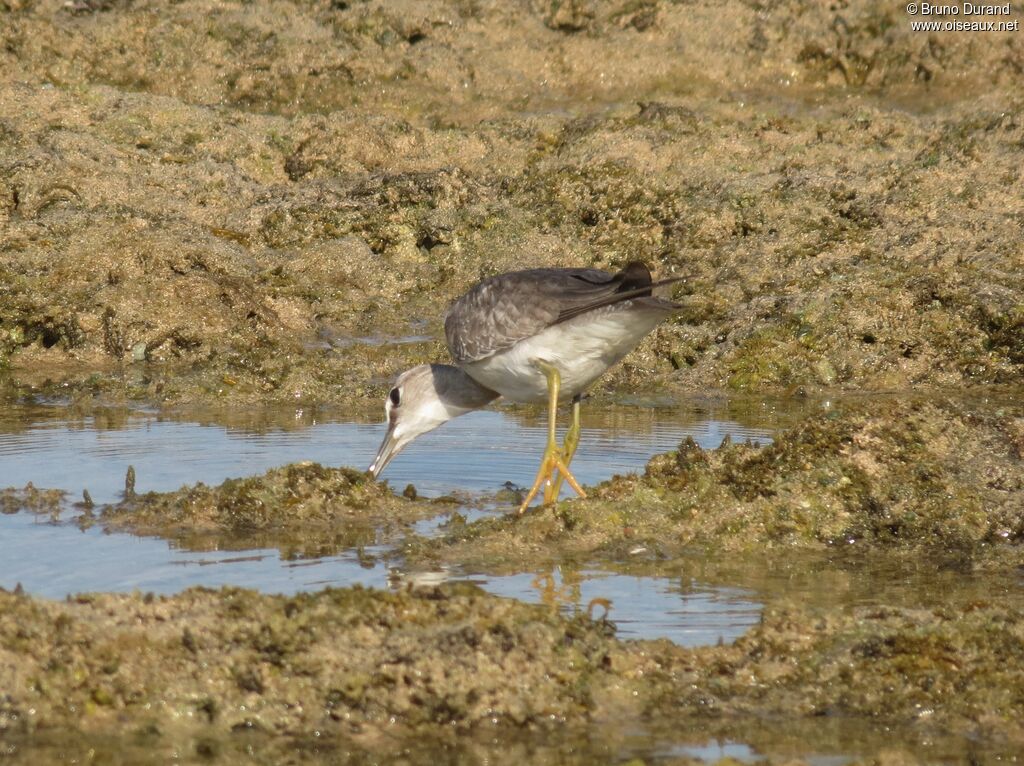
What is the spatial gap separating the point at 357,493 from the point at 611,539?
1268mm

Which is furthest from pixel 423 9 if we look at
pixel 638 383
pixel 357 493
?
pixel 357 493

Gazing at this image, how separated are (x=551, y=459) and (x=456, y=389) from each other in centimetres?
109

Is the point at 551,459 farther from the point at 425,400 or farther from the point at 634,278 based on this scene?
the point at 425,400

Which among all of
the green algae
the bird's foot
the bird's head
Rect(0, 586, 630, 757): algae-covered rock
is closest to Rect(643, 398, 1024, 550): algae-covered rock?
the bird's foot

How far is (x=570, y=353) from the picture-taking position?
23.5ft

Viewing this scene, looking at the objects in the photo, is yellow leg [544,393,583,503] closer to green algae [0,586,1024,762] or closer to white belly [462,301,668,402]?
white belly [462,301,668,402]

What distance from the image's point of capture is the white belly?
22.3 ft

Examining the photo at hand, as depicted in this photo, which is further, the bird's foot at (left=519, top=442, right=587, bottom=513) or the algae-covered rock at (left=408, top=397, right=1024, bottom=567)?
the bird's foot at (left=519, top=442, right=587, bottom=513)

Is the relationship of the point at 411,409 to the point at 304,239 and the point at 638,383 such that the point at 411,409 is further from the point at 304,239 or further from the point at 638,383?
the point at 304,239

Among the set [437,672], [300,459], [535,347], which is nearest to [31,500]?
[300,459]

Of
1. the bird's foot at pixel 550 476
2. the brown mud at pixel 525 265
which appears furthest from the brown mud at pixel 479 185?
the bird's foot at pixel 550 476

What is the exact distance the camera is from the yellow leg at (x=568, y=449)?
22.6 feet

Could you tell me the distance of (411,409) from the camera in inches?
306

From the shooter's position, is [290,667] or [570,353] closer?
[290,667]
